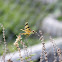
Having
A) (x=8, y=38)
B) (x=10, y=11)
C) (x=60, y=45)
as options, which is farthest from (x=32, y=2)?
(x=60, y=45)

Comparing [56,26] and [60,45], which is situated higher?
[56,26]

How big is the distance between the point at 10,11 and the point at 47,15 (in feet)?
5.06

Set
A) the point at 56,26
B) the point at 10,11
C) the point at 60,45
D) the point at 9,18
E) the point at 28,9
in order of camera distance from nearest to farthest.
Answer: the point at 60,45 → the point at 56,26 → the point at 9,18 → the point at 10,11 → the point at 28,9

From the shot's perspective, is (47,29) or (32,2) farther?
(32,2)

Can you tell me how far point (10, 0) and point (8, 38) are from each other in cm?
312

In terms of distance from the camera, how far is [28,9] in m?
8.66

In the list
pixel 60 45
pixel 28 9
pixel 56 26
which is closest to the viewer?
pixel 60 45

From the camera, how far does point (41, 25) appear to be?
7559mm

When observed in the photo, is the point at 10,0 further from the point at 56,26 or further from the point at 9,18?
the point at 56,26

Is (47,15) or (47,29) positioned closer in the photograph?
(47,29)

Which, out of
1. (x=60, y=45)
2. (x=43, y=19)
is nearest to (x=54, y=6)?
(x=43, y=19)

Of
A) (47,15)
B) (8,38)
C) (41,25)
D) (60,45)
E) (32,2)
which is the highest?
(32,2)

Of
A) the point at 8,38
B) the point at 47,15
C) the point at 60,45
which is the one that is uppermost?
the point at 47,15

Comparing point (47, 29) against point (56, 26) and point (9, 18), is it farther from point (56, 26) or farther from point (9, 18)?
point (9, 18)
